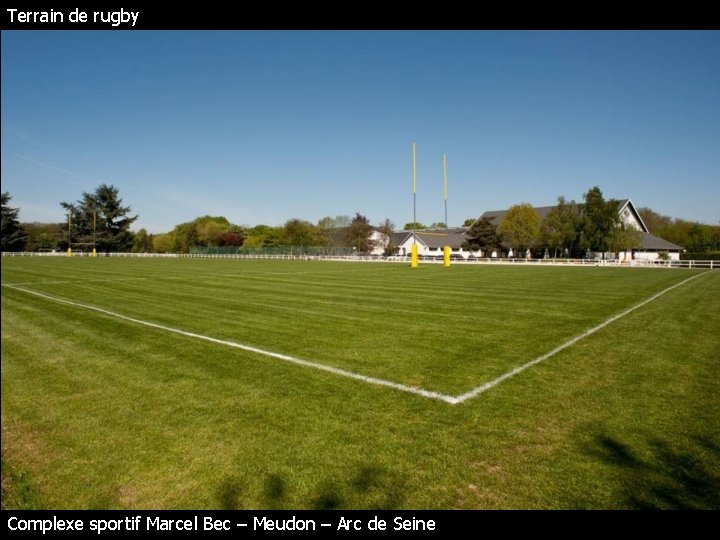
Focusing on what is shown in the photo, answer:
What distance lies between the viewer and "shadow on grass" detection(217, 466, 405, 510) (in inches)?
139

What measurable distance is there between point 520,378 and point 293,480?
389cm

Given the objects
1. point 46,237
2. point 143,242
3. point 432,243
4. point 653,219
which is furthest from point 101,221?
point 653,219

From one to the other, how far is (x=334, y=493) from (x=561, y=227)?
196ft

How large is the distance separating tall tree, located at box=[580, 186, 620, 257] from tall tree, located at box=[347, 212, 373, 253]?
4183cm

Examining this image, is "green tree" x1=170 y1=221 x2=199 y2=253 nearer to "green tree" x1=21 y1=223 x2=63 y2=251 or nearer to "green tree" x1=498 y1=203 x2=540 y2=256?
"green tree" x1=21 y1=223 x2=63 y2=251

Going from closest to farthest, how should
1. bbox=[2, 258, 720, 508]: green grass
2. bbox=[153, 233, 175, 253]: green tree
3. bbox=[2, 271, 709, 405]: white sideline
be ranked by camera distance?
bbox=[2, 258, 720, 508]: green grass
bbox=[2, 271, 709, 405]: white sideline
bbox=[153, 233, 175, 253]: green tree

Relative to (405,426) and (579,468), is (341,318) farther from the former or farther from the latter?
(579,468)

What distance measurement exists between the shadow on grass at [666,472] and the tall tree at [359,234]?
270 feet

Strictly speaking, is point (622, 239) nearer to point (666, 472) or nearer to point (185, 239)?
point (666, 472)

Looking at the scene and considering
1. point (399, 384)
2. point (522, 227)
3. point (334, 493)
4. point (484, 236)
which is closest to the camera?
point (334, 493)

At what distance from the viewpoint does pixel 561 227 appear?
56.9 metres

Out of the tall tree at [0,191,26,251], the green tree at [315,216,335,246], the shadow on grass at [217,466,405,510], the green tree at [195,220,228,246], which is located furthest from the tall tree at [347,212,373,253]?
the shadow on grass at [217,466,405,510]
